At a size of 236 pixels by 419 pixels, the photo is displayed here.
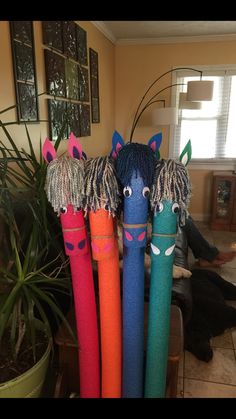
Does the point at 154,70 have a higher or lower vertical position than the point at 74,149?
higher

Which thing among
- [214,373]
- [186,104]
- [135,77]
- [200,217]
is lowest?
[214,373]

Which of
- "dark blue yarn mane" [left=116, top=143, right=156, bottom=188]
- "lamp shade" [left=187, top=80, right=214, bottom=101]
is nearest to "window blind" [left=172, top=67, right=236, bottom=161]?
"lamp shade" [left=187, top=80, right=214, bottom=101]

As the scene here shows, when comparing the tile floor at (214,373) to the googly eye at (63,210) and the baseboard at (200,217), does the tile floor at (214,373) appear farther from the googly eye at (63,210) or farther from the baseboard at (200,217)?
the baseboard at (200,217)

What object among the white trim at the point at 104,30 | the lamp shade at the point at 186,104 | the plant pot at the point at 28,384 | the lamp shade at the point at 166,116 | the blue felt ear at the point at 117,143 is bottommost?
the plant pot at the point at 28,384

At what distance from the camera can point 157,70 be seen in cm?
380

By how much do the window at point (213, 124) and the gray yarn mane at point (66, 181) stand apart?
3.21 metres

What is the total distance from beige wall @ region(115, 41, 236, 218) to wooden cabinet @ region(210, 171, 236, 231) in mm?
251

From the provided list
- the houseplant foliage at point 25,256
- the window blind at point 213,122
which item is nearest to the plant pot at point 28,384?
the houseplant foliage at point 25,256

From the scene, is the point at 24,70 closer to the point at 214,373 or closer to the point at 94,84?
the point at 94,84

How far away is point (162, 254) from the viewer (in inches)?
37.9

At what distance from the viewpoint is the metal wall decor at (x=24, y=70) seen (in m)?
1.61

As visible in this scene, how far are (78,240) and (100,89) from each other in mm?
2698

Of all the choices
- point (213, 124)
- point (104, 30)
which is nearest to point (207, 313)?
point (213, 124)

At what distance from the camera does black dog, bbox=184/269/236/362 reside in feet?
5.81
